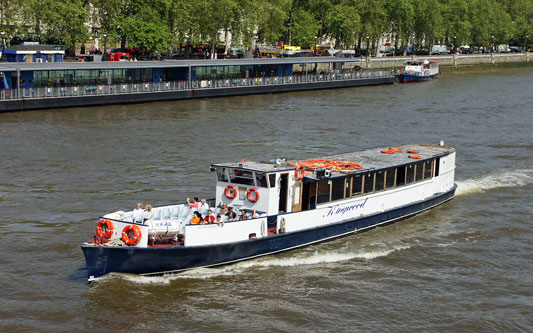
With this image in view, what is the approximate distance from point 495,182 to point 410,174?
869 centimetres

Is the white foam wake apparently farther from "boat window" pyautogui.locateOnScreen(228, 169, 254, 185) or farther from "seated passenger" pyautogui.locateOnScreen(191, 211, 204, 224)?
"seated passenger" pyautogui.locateOnScreen(191, 211, 204, 224)

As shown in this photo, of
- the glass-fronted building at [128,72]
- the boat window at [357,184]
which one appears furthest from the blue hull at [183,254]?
the glass-fronted building at [128,72]

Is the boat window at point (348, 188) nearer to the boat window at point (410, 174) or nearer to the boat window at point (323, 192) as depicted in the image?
the boat window at point (323, 192)

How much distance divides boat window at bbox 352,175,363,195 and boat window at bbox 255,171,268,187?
436cm

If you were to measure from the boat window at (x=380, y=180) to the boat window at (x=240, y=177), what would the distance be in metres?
6.08

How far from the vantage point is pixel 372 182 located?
2844 centimetres

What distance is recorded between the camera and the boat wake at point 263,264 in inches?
888

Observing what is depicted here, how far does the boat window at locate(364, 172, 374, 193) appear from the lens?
28156mm

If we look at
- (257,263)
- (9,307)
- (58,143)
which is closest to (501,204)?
(257,263)

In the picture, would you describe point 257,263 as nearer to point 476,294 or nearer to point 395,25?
point 476,294

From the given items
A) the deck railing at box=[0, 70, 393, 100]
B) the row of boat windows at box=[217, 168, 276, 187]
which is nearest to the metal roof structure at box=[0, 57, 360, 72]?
the deck railing at box=[0, 70, 393, 100]

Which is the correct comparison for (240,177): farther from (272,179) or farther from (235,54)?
(235,54)

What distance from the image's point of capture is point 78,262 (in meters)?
24.3

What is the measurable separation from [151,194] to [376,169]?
34.7ft
